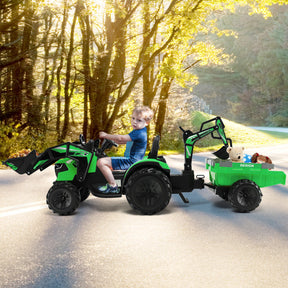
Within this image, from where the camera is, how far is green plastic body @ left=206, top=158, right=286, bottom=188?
654 cm

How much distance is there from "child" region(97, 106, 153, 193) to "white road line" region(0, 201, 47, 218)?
3.61ft

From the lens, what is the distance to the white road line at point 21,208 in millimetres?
6262

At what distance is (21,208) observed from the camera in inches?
260

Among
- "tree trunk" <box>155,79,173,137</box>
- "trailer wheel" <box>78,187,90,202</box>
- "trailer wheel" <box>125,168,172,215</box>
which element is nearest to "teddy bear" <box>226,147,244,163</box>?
"trailer wheel" <box>125,168,172,215</box>

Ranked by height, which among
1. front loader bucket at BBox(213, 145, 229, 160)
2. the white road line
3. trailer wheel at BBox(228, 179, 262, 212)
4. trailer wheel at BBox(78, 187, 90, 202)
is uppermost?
front loader bucket at BBox(213, 145, 229, 160)

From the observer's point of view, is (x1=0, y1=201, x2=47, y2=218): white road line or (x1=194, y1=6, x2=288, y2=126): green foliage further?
(x1=194, y1=6, x2=288, y2=126): green foliage

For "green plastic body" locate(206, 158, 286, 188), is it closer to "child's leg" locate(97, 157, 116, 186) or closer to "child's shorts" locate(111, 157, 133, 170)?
"child's shorts" locate(111, 157, 133, 170)

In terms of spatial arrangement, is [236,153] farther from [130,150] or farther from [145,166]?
[130,150]

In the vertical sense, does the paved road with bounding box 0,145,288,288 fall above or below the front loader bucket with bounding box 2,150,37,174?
below

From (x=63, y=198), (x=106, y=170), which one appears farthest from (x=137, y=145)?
(x=63, y=198)

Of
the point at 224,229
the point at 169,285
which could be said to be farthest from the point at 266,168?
the point at 169,285

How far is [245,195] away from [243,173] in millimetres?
307

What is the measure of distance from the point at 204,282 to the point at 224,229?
5.98 feet

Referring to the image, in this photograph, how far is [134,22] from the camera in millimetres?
18547
